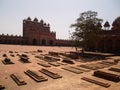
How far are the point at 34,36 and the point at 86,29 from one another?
3725cm

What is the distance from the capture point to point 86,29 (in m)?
24.0

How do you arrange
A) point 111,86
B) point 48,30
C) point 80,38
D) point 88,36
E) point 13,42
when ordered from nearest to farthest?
point 111,86
point 88,36
point 80,38
point 13,42
point 48,30

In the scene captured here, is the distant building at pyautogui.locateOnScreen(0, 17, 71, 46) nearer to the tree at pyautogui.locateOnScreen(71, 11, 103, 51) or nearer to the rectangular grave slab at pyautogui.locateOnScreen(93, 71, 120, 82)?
the tree at pyautogui.locateOnScreen(71, 11, 103, 51)

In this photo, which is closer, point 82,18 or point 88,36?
point 88,36

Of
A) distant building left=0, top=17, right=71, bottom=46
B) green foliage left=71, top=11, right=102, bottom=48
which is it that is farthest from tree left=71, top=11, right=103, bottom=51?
distant building left=0, top=17, right=71, bottom=46

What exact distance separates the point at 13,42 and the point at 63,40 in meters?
25.2

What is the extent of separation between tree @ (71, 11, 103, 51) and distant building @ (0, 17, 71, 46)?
34641mm

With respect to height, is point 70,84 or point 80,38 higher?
point 80,38

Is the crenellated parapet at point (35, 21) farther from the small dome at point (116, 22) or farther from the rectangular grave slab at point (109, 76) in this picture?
the rectangular grave slab at point (109, 76)

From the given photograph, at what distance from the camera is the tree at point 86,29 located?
23750 millimetres

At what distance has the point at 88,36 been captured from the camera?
23484 mm

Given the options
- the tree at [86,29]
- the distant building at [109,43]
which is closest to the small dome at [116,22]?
the distant building at [109,43]

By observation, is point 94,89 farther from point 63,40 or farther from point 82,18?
point 63,40

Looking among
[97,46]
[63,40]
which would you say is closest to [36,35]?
[63,40]
